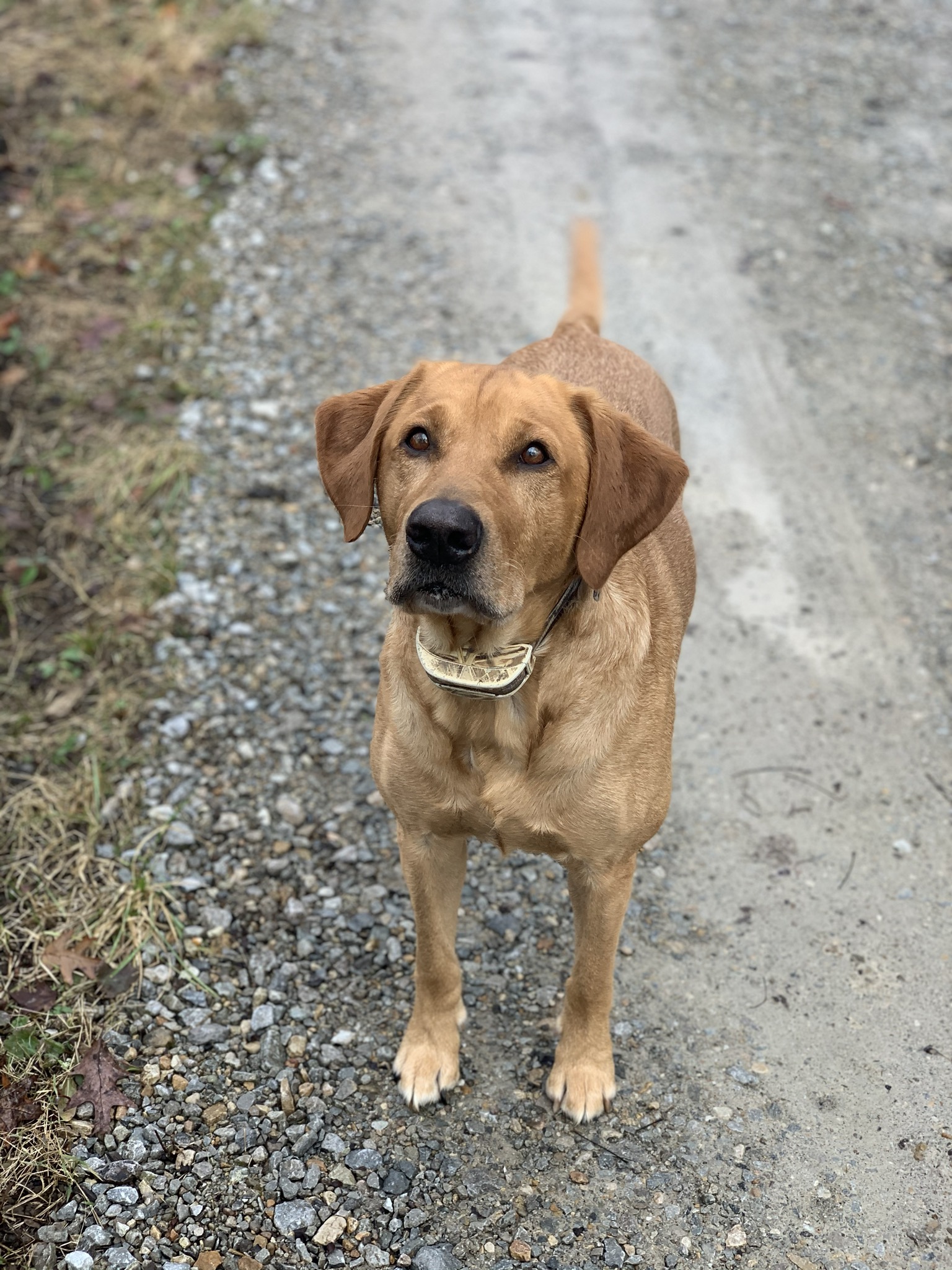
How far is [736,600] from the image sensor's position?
18.2 ft

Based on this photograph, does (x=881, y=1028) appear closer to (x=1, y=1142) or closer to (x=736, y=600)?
(x=736, y=600)

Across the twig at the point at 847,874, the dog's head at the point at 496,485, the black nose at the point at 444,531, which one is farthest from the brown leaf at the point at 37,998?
the twig at the point at 847,874

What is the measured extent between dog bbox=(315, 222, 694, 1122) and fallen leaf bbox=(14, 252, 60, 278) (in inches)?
196

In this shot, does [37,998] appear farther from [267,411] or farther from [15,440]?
[267,411]

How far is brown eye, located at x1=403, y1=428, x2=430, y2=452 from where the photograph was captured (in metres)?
3.01

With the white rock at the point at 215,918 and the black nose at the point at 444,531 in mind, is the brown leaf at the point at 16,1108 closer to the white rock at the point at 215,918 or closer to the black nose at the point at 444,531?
the white rock at the point at 215,918

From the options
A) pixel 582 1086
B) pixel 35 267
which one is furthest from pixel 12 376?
pixel 582 1086

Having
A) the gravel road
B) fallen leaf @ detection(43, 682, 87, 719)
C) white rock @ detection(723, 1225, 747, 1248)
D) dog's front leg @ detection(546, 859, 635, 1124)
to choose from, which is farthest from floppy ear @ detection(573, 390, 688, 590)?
fallen leaf @ detection(43, 682, 87, 719)

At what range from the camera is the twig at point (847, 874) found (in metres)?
4.39

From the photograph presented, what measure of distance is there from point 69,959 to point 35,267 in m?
5.02

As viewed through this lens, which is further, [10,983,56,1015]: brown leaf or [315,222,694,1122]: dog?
[10,983,56,1015]: brown leaf

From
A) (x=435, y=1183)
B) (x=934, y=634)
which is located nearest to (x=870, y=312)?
(x=934, y=634)

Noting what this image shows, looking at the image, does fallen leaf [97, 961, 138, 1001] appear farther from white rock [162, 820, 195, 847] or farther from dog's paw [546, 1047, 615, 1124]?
dog's paw [546, 1047, 615, 1124]

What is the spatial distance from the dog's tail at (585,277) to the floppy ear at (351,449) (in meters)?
1.96
